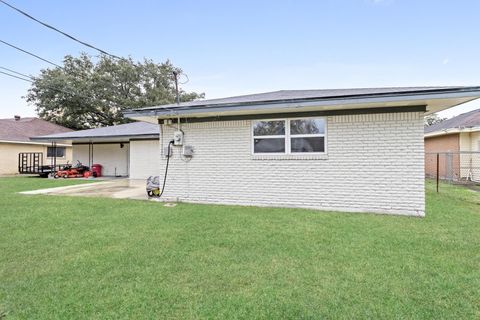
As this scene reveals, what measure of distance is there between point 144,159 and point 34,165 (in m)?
9.79

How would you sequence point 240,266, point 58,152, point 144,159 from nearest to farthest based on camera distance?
1. point 240,266
2. point 144,159
3. point 58,152

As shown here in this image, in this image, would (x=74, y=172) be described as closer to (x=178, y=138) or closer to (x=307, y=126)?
(x=178, y=138)

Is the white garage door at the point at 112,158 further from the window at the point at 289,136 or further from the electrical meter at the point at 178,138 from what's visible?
the window at the point at 289,136

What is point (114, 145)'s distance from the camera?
63.5 feet

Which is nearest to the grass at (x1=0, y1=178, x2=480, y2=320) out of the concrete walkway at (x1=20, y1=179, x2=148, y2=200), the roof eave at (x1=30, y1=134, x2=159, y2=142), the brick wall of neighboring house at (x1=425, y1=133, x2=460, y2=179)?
the concrete walkway at (x1=20, y1=179, x2=148, y2=200)

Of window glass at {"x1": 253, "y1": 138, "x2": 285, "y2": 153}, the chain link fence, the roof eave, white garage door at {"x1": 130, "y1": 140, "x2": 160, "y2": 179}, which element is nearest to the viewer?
window glass at {"x1": 253, "y1": 138, "x2": 285, "y2": 153}

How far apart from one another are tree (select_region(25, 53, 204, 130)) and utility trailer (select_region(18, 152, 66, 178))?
9874mm

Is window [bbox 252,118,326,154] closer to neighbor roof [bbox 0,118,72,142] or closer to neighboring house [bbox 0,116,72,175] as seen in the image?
neighboring house [bbox 0,116,72,175]

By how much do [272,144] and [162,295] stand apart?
539cm

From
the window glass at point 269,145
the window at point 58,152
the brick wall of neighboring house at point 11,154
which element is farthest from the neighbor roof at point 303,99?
the window at point 58,152

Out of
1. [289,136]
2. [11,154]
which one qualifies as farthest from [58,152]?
[289,136]

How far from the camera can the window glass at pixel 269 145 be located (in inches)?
302

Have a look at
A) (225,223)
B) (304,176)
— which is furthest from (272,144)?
(225,223)

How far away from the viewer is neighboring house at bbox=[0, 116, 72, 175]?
21.1 meters
